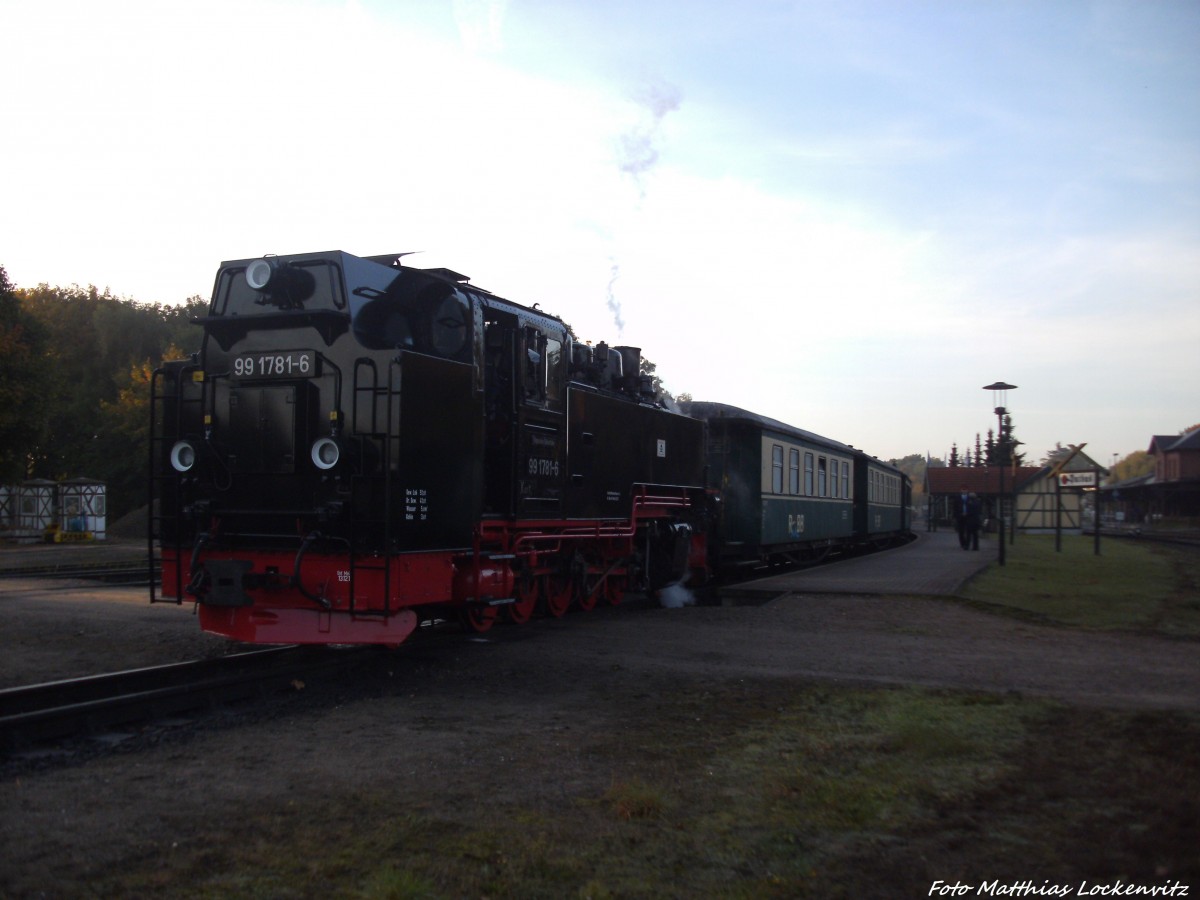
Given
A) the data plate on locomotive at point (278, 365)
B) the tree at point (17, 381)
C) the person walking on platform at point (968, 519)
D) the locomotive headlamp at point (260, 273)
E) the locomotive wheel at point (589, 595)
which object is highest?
the tree at point (17, 381)

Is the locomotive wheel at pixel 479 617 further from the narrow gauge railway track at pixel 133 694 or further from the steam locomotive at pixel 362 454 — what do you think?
the narrow gauge railway track at pixel 133 694

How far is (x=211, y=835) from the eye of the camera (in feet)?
14.3

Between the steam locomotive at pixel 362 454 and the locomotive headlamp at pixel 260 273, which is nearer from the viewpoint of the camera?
the steam locomotive at pixel 362 454

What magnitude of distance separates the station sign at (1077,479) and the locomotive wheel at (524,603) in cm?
2199

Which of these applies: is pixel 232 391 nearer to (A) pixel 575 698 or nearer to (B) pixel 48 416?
(A) pixel 575 698

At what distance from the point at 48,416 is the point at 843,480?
94.1 ft

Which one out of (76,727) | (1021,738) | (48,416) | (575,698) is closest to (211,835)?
(76,727)

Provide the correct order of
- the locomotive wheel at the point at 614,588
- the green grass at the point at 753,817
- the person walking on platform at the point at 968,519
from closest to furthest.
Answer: the green grass at the point at 753,817
the locomotive wheel at the point at 614,588
the person walking on platform at the point at 968,519

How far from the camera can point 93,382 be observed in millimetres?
51906

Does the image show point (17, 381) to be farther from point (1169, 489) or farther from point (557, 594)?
point (1169, 489)

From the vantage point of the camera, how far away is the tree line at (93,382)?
36.1m

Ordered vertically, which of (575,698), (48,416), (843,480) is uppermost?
(48,416)

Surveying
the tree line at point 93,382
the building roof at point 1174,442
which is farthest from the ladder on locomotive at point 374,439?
the building roof at point 1174,442

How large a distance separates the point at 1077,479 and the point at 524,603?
75.2 feet
